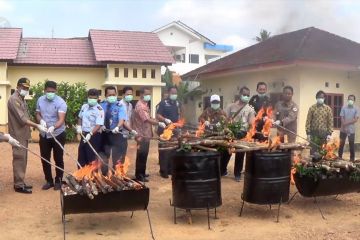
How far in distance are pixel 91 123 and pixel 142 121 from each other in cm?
111

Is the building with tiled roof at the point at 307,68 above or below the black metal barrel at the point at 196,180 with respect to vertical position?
above

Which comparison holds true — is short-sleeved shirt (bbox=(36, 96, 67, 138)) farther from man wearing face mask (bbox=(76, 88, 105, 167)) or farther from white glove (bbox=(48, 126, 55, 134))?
man wearing face mask (bbox=(76, 88, 105, 167))

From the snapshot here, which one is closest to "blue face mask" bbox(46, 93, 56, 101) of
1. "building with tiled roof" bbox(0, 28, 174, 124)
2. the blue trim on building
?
"building with tiled roof" bbox(0, 28, 174, 124)

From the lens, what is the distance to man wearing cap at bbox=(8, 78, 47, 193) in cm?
691

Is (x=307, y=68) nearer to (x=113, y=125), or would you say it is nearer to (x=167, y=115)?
(x=167, y=115)

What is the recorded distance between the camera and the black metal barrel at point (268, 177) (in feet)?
19.4

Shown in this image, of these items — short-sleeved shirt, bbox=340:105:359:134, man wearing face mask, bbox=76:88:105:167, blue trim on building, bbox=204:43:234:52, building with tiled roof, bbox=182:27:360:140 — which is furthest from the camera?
blue trim on building, bbox=204:43:234:52

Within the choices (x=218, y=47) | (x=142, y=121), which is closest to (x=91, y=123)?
(x=142, y=121)

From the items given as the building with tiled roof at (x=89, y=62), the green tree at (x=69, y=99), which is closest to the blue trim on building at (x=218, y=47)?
the building with tiled roof at (x=89, y=62)

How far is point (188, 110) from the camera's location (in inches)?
885

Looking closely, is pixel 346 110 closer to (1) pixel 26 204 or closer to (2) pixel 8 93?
(1) pixel 26 204

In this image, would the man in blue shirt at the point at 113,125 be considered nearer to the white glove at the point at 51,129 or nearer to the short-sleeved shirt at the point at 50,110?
the short-sleeved shirt at the point at 50,110

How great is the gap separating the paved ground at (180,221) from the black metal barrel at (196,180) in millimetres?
364

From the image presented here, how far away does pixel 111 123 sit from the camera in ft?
25.0
